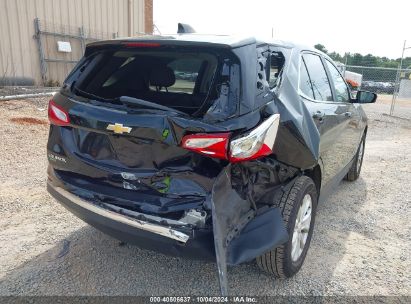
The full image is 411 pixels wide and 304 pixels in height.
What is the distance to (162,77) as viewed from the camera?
10.6ft

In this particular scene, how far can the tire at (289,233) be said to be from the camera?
2582 mm

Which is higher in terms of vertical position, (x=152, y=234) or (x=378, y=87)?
(x=152, y=234)

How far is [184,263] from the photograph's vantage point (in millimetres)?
3012

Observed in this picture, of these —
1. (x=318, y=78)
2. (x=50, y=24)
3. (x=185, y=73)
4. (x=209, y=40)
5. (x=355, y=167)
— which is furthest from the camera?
(x=50, y=24)

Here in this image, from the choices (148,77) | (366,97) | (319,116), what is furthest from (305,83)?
(366,97)

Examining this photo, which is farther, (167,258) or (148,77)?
(148,77)

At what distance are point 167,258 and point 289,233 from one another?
1.08m

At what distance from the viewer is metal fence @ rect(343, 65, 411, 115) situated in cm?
1399

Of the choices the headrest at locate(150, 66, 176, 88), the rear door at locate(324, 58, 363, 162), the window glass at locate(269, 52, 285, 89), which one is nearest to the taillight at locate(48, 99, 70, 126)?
the headrest at locate(150, 66, 176, 88)

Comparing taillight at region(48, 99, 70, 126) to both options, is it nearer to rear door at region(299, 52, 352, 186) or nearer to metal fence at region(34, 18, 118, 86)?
rear door at region(299, 52, 352, 186)

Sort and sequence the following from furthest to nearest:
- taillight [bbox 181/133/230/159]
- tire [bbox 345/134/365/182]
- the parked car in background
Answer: the parked car in background → tire [bbox 345/134/365/182] → taillight [bbox 181/133/230/159]

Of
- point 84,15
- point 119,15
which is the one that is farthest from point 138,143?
point 119,15

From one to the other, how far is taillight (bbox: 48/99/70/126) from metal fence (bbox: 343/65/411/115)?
1253 centimetres

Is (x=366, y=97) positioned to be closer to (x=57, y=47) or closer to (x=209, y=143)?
(x=209, y=143)
